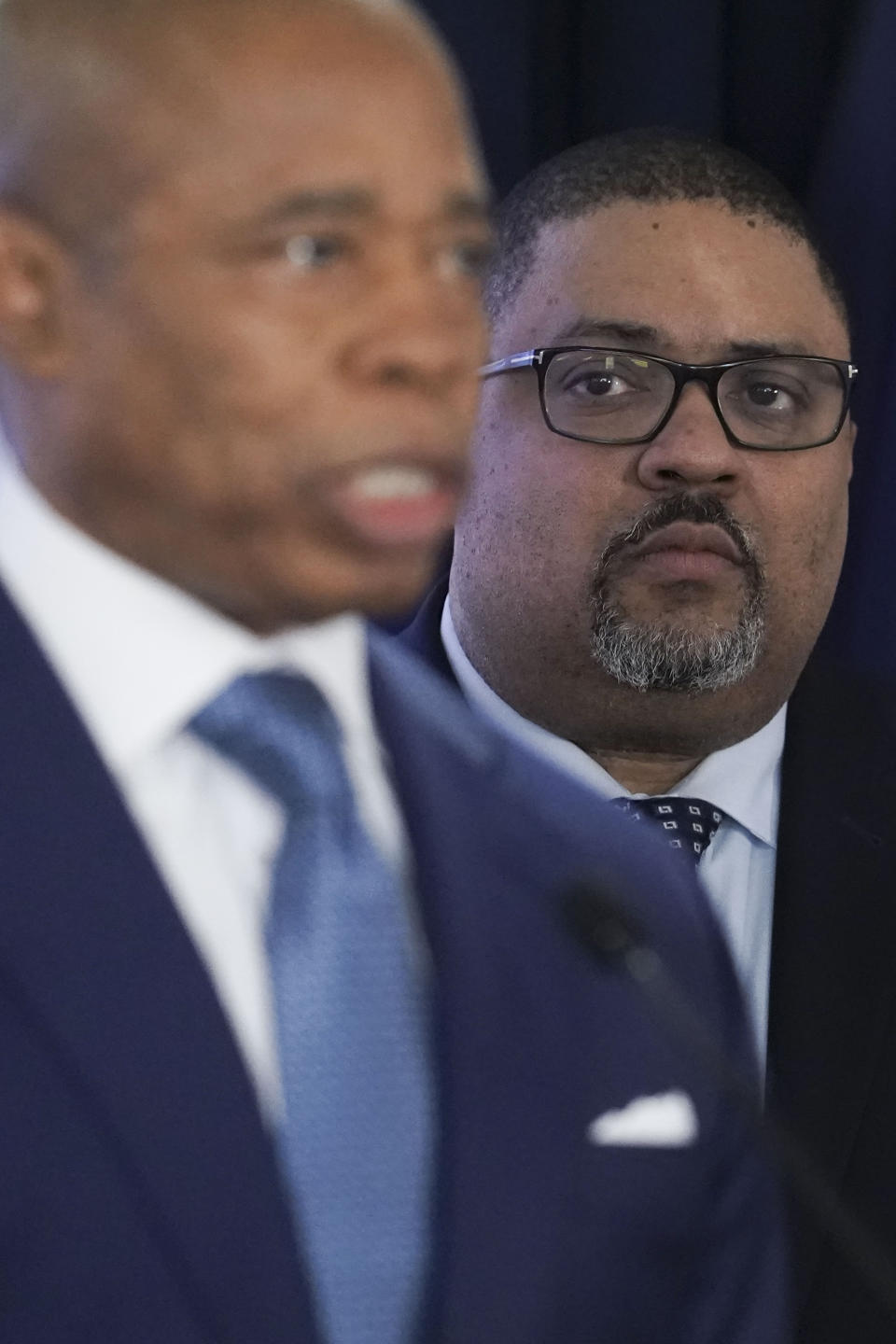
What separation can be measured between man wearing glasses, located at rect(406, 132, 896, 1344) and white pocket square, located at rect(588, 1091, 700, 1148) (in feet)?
0.60

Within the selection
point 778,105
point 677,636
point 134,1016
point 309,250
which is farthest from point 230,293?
point 778,105

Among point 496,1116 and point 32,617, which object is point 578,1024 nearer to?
point 496,1116

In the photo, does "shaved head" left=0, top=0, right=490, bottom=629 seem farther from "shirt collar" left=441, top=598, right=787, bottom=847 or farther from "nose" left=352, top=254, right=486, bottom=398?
"shirt collar" left=441, top=598, right=787, bottom=847

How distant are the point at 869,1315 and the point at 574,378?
345mm

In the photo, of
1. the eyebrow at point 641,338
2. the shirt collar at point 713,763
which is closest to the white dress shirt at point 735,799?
the shirt collar at point 713,763

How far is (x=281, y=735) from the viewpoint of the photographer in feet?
1.20

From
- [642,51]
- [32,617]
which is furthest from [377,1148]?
[642,51]

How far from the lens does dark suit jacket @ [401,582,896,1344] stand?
569 millimetres

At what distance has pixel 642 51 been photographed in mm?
700

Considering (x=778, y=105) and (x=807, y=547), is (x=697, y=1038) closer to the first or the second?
(x=807, y=547)

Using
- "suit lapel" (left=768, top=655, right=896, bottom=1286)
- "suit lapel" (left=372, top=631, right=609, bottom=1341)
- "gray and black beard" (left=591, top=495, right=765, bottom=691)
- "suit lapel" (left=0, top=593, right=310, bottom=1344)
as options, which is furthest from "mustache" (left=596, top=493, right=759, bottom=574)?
"suit lapel" (left=0, top=593, right=310, bottom=1344)

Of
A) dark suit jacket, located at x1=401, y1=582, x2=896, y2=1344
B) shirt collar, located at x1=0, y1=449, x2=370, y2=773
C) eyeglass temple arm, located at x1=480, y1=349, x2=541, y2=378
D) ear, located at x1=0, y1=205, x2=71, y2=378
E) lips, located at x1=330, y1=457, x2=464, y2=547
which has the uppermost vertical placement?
eyeglass temple arm, located at x1=480, y1=349, x2=541, y2=378

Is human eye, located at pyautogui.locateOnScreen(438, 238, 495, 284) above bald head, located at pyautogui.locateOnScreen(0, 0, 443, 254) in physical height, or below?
below

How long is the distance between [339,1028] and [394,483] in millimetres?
118
